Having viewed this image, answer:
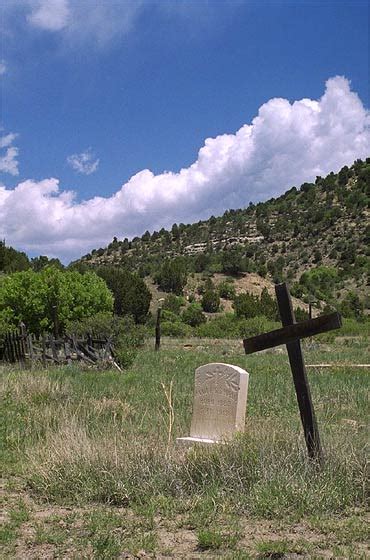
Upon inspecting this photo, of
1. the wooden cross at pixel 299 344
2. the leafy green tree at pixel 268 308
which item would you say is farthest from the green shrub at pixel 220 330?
the wooden cross at pixel 299 344

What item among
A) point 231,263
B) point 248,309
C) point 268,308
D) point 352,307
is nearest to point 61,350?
point 248,309

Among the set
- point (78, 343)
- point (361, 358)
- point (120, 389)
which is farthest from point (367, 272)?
point (120, 389)

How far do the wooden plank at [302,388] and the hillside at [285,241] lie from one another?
2003 inches

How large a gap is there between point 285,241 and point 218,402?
64618mm

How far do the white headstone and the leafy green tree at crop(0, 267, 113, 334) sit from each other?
22.0 metres

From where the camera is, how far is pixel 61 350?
67.6 feet

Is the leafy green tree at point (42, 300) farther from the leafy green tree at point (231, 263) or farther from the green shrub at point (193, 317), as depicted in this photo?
the leafy green tree at point (231, 263)

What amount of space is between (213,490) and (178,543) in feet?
3.54

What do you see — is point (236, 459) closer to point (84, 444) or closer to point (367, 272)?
point (84, 444)

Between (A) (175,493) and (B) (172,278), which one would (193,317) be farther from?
(A) (175,493)

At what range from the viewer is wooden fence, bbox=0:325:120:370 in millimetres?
19891

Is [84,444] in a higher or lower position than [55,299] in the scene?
lower

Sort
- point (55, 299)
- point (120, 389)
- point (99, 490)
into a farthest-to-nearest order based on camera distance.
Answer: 1. point (55, 299)
2. point (120, 389)
3. point (99, 490)

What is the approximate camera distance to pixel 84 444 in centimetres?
732
